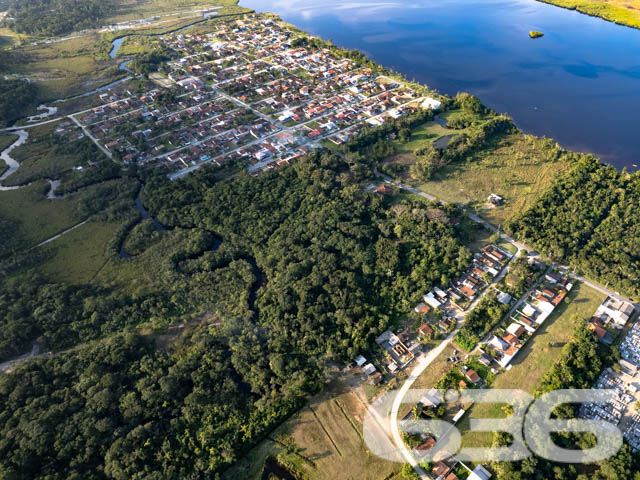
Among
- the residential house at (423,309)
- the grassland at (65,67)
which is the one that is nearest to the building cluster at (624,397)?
the residential house at (423,309)

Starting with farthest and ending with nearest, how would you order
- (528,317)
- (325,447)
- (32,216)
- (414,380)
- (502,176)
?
(502,176) → (32,216) → (528,317) → (414,380) → (325,447)

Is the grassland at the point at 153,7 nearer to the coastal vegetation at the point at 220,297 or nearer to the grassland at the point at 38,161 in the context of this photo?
the grassland at the point at 38,161

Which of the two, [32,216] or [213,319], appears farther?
[32,216]

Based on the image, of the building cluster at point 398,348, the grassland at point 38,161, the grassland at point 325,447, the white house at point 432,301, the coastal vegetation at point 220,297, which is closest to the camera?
the grassland at point 325,447

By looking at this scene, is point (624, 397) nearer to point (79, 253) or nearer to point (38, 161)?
point (79, 253)

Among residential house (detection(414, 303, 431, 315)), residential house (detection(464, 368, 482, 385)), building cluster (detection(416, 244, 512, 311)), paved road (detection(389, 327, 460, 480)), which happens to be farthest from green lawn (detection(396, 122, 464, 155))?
residential house (detection(464, 368, 482, 385))

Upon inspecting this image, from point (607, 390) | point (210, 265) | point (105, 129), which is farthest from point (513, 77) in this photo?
point (105, 129)

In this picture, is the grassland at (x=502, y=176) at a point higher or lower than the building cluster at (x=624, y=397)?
higher

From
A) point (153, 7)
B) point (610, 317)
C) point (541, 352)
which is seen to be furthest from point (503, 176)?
point (153, 7)
